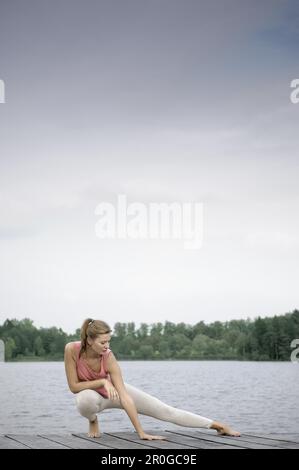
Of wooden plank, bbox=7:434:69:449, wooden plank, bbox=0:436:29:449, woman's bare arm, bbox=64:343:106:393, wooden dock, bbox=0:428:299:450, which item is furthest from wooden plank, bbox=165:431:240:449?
wooden plank, bbox=0:436:29:449

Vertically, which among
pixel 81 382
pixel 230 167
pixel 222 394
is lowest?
pixel 222 394

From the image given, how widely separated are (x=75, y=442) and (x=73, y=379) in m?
0.29

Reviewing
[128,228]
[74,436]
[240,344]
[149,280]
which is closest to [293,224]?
[240,344]

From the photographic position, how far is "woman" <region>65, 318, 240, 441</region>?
353cm

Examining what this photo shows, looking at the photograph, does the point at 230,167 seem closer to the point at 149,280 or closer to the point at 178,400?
the point at 178,400

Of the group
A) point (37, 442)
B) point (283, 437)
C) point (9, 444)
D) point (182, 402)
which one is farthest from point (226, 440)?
point (182, 402)

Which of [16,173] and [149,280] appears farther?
[149,280]

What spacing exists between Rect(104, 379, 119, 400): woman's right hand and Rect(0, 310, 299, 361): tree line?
47.5ft

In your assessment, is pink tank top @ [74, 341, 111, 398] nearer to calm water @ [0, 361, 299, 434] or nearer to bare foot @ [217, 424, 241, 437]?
bare foot @ [217, 424, 241, 437]

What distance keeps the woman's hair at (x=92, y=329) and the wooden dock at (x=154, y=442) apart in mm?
465

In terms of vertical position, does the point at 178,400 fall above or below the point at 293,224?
below

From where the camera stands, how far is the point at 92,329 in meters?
3.55

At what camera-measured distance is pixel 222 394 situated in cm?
3084

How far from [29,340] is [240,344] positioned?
1113 cm
